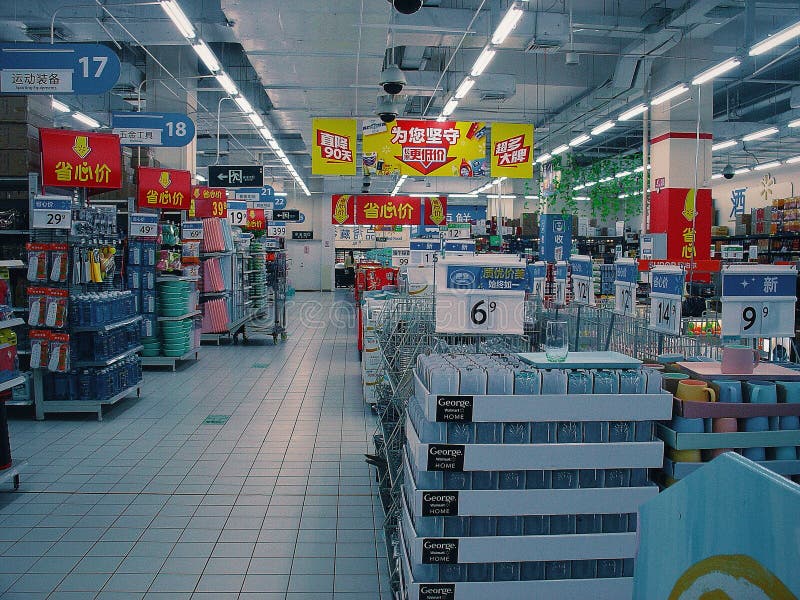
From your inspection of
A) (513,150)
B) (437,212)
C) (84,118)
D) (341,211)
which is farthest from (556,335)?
(437,212)

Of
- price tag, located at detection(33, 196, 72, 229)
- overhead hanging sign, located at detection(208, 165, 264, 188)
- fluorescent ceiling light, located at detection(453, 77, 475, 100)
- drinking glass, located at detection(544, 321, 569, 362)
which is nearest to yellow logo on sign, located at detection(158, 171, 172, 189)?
price tag, located at detection(33, 196, 72, 229)

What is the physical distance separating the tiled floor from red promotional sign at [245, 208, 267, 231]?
30.3 ft

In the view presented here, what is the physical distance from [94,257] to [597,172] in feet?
48.9

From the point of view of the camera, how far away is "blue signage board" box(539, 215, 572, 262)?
1487 cm

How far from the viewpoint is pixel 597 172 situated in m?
18.7

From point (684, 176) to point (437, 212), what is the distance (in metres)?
7.81

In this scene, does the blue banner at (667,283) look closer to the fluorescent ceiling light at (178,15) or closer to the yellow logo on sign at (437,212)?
the fluorescent ceiling light at (178,15)

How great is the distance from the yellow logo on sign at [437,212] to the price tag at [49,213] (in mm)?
14178

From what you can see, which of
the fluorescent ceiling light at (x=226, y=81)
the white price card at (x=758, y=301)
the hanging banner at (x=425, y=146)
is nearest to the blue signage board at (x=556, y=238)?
the hanging banner at (x=425, y=146)

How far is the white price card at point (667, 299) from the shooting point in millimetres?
4219

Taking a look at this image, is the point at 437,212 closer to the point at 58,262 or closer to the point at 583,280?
the point at 583,280

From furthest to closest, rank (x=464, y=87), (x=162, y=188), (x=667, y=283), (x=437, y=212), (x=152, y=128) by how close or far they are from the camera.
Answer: (x=437, y=212) → (x=464, y=87) → (x=162, y=188) → (x=152, y=128) → (x=667, y=283)

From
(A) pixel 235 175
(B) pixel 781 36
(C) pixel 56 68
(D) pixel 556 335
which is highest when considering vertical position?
(B) pixel 781 36

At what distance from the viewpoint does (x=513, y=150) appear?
12742 mm
